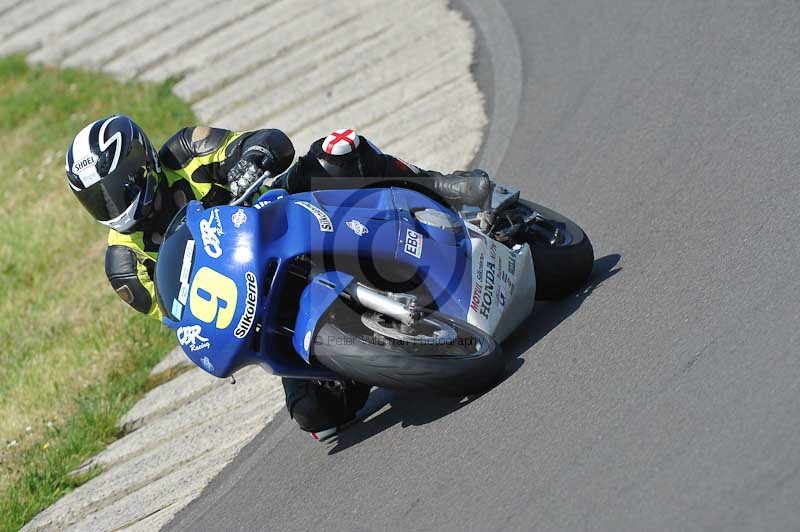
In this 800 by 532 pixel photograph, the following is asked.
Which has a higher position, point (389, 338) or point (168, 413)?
point (389, 338)

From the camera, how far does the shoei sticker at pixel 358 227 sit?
4.98 meters

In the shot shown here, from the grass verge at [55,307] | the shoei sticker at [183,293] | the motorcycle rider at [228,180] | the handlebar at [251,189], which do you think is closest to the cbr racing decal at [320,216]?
the handlebar at [251,189]

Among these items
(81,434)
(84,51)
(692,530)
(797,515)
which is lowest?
(84,51)

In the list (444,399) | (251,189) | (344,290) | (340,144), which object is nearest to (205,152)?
(340,144)

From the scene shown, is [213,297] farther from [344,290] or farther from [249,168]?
[249,168]

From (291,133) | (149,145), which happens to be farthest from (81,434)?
(291,133)

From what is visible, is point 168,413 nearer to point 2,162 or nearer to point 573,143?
point 573,143

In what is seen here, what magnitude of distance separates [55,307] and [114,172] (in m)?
3.95

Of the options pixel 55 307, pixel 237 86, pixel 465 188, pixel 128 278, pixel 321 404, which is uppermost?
pixel 465 188

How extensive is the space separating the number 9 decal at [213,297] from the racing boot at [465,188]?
162 cm

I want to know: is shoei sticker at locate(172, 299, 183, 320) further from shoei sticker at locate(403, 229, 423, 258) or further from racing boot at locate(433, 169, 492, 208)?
racing boot at locate(433, 169, 492, 208)

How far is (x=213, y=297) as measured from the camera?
4.65 meters

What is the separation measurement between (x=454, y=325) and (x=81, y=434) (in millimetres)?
3209

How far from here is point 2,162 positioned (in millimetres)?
12531
